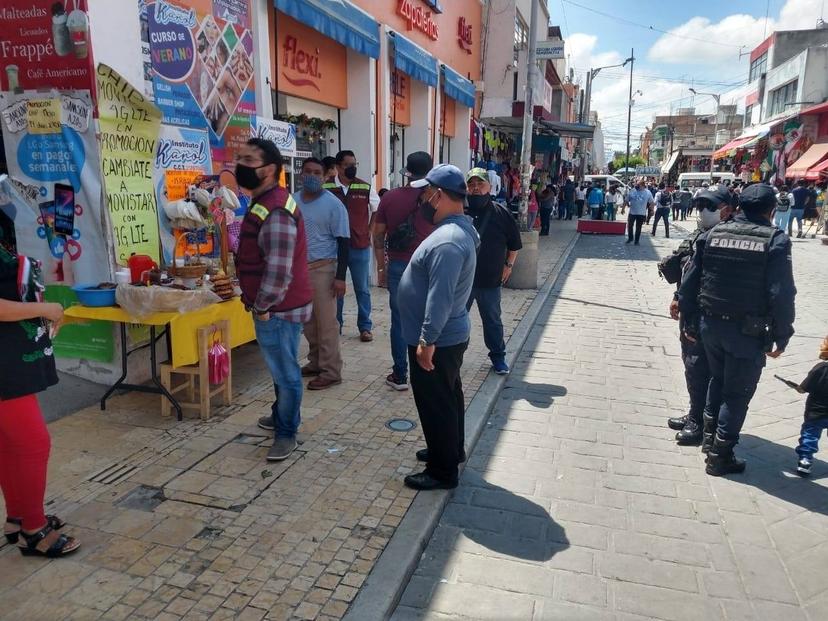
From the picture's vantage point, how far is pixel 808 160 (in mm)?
25781

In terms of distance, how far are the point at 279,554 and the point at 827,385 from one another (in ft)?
11.7

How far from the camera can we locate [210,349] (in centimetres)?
473

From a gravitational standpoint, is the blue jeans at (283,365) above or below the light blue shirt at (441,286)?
below

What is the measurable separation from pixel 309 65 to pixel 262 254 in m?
5.98

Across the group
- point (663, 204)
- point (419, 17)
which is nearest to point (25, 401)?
point (419, 17)

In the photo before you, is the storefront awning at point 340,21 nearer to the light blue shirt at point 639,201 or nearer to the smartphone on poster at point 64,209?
the smartphone on poster at point 64,209

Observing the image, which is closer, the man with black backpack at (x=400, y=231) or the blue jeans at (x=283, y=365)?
the blue jeans at (x=283, y=365)

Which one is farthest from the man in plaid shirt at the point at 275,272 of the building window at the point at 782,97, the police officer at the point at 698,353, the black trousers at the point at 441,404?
the building window at the point at 782,97

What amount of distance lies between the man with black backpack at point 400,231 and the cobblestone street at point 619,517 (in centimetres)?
99

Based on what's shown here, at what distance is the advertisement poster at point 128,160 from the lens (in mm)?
4852

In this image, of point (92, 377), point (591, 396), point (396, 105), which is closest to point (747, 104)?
point (396, 105)

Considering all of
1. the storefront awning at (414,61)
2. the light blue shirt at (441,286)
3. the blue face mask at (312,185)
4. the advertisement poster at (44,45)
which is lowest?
the light blue shirt at (441,286)

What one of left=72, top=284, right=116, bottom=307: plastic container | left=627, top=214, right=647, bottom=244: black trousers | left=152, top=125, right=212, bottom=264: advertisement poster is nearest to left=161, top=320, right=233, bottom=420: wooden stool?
left=72, top=284, right=116, bottom=307: plastic container

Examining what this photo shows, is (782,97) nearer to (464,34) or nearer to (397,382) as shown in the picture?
(464,34)
